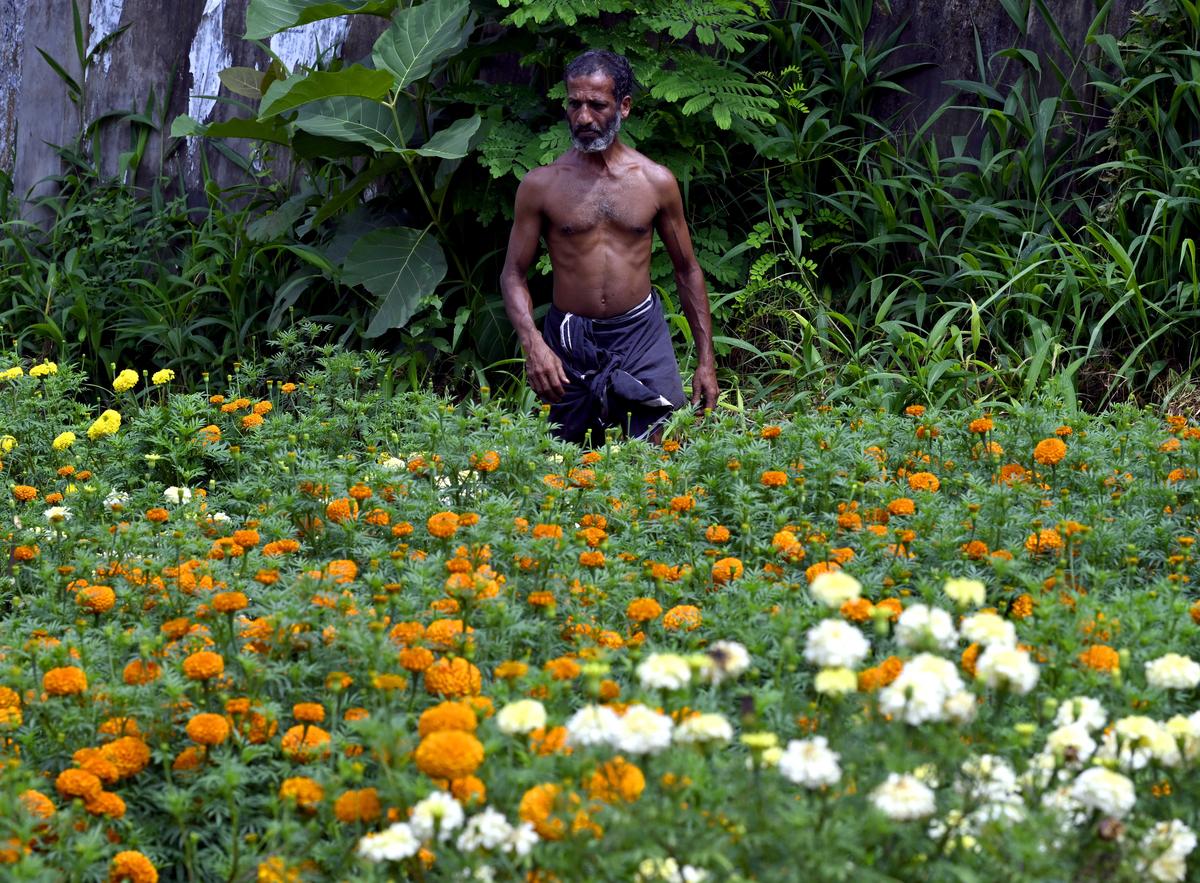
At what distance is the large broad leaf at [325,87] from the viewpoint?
16.9 ft

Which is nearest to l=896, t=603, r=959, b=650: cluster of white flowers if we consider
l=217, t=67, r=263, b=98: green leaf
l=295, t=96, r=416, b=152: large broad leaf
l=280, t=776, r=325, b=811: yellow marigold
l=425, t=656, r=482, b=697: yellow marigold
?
l=425, t=656, r=482, b=697: yellow marigold

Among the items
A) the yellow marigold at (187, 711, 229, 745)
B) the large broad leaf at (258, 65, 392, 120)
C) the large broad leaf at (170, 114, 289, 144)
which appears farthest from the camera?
the large broad leaf at (170, 114, 289, 144)

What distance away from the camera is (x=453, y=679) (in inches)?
86.6

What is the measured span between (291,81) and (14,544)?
2482 mm

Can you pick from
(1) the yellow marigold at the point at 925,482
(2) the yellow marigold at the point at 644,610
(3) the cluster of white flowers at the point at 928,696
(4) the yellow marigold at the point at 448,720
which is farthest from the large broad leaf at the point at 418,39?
(3) the cluster of white flowers at the point at 928,696

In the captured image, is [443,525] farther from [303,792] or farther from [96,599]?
[303,792]

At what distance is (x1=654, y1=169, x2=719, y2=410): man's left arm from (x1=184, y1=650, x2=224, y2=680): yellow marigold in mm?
2506

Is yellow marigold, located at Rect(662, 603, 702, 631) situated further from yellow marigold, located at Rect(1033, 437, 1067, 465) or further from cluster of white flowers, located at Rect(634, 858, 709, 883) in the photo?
yellow marigold, located at Rect(1033, 437, 1067, 465)

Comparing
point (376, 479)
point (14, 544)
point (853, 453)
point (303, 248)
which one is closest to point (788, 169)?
point (303, 248)

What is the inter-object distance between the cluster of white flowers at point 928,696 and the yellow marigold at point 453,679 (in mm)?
701

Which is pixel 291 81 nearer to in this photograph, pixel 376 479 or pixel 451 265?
pixel 451 265

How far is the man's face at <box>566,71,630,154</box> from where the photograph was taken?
14.2 ft

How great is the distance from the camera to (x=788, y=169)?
5.98 metres

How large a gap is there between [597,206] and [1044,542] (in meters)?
2.12
